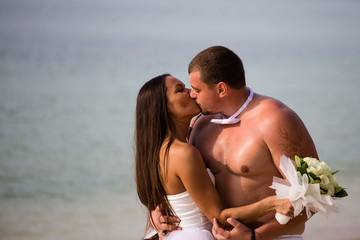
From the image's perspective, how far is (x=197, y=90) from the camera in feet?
12.0

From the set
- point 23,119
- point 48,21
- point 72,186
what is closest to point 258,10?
point 48,21

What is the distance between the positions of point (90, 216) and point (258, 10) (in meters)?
12.6

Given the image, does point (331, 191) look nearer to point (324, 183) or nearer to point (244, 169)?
point (324, 183)

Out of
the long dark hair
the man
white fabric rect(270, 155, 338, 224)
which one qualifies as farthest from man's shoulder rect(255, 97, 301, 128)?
the long dark hair

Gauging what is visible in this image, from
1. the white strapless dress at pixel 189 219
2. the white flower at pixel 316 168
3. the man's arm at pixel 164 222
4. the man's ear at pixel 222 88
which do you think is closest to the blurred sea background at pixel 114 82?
the man's arm at pixel 164 222

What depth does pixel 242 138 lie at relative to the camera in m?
3.62

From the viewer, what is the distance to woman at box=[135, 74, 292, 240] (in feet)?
11.4

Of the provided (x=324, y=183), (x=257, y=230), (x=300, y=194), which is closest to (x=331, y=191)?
(x=324, y=183)

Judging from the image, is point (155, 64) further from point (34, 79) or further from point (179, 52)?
point (34, 79)

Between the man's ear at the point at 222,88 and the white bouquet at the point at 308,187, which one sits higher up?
the man's ear at the point at 222,88

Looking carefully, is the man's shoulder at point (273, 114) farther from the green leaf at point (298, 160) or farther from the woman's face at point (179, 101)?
the woman's face at point (179, 101)

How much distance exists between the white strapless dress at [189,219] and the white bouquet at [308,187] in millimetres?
→ 603

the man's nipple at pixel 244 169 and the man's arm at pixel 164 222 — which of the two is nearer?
the man's nipple at pixel 244 169

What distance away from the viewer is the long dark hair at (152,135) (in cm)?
360
